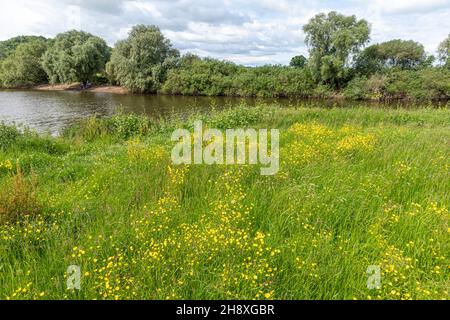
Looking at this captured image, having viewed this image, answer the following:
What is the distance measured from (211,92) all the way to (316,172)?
43.5m

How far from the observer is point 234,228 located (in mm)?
3420

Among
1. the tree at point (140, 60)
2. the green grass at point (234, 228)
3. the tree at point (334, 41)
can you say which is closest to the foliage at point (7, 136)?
the green grass at point (234, 228)

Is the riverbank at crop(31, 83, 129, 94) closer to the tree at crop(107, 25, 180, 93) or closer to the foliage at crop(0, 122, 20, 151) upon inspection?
the tree at crop(107, 25, 180, 93)

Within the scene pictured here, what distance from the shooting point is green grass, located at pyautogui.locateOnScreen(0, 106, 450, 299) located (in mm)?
2699

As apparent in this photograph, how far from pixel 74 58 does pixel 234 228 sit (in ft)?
170

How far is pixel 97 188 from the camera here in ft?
16.3

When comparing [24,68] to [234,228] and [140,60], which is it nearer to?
[140,60]

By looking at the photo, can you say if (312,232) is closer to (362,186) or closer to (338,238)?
(338,238)

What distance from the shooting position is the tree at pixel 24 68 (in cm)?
5169

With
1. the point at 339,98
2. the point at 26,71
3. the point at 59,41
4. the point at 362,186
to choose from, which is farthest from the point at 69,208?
the point at 26,71

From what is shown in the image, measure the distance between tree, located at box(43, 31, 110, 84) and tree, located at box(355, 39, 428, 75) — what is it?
44.2 meters

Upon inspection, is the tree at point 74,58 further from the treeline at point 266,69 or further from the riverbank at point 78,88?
the riverbank at point 78,88

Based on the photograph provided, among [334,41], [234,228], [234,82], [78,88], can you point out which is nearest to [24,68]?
[78,88]

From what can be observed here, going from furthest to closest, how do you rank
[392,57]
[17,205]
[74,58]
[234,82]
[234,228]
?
[234,82] < [74,58] < [392,57] < [17,205] < [234,228]
